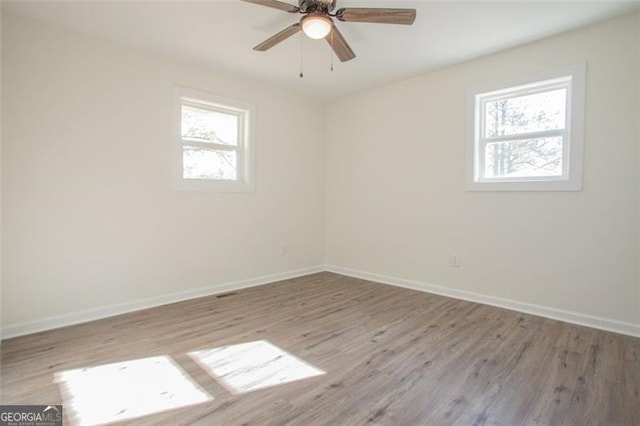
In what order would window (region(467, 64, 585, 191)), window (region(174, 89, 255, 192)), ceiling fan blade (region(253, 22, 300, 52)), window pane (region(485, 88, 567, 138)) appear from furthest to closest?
window (region(174, 89, 255, 192)) → window pane (region(485, 88, 567, 138)) → window (region(467, 64, 585, 191)) → ceiling fan blade (region(253, 22, 300, 52))

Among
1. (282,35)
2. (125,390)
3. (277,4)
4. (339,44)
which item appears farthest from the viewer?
(339,44)

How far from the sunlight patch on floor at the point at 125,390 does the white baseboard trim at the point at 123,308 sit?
981 mm

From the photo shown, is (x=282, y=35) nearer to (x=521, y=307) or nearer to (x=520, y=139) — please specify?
(x=520, y=139)

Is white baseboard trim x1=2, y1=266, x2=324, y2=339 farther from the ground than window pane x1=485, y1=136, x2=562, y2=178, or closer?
closer

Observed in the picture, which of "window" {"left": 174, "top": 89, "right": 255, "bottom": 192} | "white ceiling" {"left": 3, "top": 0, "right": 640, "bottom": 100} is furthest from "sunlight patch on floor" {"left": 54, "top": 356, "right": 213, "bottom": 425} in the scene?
"white ceiling" {"left": 3, "top": 0, "right": 640, "bottom": 100}

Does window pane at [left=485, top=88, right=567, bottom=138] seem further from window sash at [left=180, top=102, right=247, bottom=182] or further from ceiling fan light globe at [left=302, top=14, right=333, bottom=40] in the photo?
window sash at [left=180, top=102, right=247, bottom=182]

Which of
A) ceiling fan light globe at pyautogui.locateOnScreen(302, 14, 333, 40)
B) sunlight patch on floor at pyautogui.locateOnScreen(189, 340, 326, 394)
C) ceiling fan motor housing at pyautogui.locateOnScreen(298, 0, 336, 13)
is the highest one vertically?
ceiling fan motor housing at pyautogui.locateOnScreen(298, 0, 336, 13)

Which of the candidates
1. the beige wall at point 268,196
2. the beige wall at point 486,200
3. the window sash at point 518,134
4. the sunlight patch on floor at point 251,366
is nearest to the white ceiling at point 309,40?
the beige wall at point 268,196

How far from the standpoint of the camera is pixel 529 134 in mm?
3152

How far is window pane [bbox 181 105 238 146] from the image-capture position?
3.62 m

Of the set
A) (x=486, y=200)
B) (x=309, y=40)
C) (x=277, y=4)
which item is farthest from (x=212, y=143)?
(x=486, y=200)

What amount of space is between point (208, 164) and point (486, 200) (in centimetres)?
315

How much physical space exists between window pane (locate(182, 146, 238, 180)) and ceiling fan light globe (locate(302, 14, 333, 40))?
205 centimetres

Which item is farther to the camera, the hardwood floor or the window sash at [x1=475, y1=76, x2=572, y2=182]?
the window sash at [x1=475, y1=76, x2=572, y2=182]
